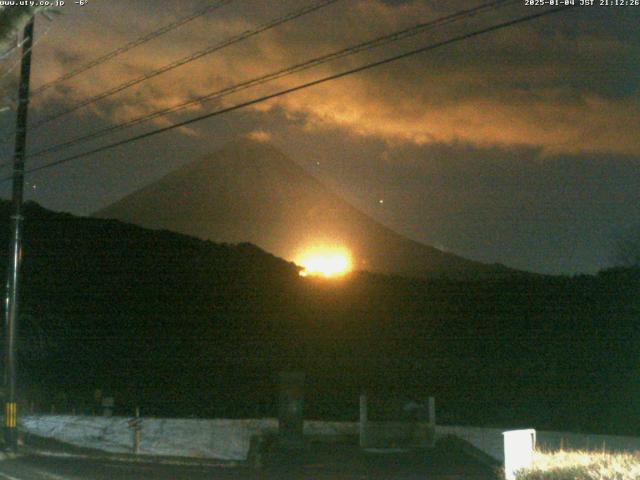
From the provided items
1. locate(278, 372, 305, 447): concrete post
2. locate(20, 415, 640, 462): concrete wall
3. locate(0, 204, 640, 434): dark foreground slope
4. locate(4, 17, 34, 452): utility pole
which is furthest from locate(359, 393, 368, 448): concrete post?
locate(4, 17, 34, 452): utility pole

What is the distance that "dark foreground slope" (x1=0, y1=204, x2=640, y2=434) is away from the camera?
104ft

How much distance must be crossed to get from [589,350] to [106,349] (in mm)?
27688

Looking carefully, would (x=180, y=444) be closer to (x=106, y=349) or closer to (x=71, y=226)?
(x=106, y=349)

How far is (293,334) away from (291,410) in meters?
23.4

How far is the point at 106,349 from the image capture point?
154 feet

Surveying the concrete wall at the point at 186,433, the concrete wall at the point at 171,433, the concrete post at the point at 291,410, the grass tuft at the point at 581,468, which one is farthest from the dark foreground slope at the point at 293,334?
the grass tuft at the point at 581,468

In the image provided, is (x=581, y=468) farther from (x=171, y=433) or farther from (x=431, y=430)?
(x=171, y=433)

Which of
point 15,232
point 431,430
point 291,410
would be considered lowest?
point 431,430

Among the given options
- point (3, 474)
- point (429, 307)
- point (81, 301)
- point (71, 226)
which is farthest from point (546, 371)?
point (71, 226)

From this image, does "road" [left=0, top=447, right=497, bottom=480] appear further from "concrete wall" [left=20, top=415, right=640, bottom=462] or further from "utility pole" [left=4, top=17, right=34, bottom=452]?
"concrete wall" [left=20, top=415, right=640, bottom=462]

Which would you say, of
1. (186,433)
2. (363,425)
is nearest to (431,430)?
(363,425)

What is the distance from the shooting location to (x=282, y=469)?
58.9 ft

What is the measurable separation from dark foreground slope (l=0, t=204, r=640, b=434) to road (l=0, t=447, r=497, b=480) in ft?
15.8

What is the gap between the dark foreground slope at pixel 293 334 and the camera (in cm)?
3170
